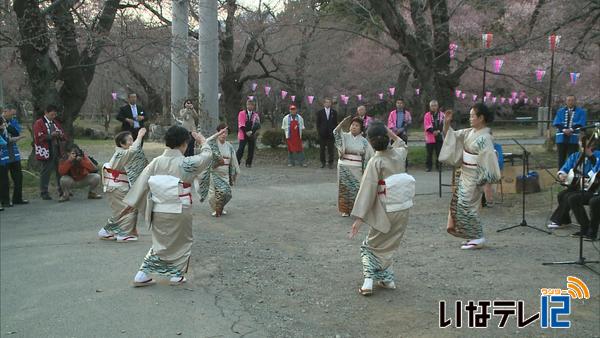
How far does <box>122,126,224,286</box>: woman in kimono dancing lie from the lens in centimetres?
584

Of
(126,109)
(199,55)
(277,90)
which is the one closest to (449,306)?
(126,109)

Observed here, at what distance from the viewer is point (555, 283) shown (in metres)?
Result: 6.00

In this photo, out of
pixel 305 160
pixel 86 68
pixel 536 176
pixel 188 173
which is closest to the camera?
pixel 188 173

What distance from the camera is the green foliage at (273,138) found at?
65.7 ft

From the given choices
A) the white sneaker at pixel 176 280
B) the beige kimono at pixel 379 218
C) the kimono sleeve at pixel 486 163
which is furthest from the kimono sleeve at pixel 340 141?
the white sneaker at pixel 176 280

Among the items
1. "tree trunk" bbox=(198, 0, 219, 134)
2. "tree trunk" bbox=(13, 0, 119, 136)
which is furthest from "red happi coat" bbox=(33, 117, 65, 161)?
"tree trunk" bbox=(198, 0, 219, 134)

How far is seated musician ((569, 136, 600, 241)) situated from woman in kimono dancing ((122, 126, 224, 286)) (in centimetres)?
497

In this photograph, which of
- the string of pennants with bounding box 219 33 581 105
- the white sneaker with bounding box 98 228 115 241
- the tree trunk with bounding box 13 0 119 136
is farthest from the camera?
the string of pennants with bounding box 219 33 581 105

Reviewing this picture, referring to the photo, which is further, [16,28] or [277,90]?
[277,90]

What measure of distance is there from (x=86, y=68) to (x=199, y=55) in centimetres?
292

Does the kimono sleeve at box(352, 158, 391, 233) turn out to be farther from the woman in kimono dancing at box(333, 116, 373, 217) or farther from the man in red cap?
the man in red cap

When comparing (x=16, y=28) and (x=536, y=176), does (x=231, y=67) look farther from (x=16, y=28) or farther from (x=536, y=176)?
(x=536, y=176)

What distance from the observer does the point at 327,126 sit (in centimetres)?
1638

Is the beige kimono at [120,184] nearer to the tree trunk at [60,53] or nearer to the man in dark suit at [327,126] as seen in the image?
the tree trunk at [60,53]
